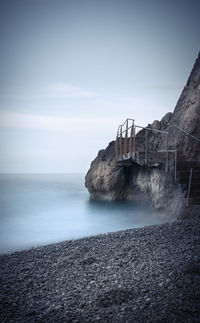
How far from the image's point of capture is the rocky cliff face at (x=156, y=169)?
11969mm

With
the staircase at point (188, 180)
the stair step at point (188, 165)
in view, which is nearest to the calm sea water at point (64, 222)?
the staircase at point (188, 180)

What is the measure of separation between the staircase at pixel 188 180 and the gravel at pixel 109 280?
1793 mm

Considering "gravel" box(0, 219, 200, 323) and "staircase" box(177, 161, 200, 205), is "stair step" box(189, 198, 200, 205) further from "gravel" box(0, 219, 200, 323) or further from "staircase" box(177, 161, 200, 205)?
"gravel" box(0, 219, 200, 323)

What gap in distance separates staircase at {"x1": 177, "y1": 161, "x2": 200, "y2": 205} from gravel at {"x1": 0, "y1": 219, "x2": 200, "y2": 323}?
1793mm

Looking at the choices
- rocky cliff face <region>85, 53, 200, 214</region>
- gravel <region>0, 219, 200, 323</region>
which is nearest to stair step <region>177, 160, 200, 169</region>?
rocky cliff face <region>85, 53, 200, 214</region>

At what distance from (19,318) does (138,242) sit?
3498mm

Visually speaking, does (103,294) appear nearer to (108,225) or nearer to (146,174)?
(108,225)

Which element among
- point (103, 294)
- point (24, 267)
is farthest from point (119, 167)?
point (103, 294)

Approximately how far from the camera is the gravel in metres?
3.41

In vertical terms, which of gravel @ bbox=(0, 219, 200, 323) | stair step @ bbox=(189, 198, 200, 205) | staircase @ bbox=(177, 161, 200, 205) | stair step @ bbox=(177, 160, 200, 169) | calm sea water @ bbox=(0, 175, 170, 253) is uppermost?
stair step @ bbox=(177, 160, 200, 169)

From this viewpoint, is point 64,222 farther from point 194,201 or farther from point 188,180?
point 194,201

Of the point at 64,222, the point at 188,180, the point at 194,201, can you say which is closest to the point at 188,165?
the point at 188,180

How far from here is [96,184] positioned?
18.6m

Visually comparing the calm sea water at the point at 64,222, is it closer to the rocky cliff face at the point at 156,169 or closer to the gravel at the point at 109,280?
the rocky cliff face at the point at 156,169
